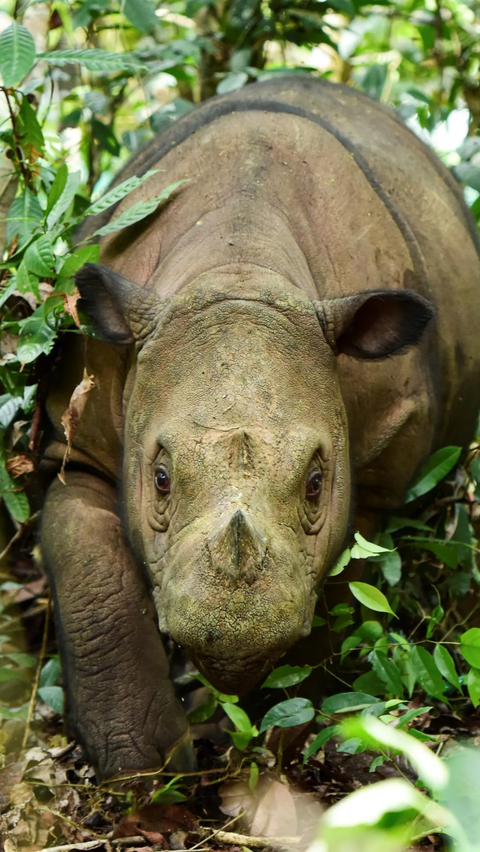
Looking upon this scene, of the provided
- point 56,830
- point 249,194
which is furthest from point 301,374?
point 56,830

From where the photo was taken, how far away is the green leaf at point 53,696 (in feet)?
13.8

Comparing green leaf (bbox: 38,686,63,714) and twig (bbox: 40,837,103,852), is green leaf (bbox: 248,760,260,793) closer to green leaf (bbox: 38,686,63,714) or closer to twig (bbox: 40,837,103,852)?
twig (bbox: 40,837,103,852)

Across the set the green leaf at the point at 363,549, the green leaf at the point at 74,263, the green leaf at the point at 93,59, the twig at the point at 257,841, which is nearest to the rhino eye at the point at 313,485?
the green leaf at the point at 363,549

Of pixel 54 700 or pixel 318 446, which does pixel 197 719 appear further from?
pixel 318 446

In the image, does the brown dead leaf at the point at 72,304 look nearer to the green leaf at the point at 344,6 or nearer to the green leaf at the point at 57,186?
the green leaf at the point at 57,186

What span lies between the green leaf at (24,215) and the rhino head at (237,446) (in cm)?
58

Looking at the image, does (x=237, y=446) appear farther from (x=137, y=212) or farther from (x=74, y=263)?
(x=137, y=212)

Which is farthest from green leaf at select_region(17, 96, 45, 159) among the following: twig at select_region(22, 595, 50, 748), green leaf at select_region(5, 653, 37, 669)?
green leaf at select_region(5, 653, 37, 669)

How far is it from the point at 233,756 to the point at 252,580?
1.35 meters

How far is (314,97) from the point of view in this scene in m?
5.04

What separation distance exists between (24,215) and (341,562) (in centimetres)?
177

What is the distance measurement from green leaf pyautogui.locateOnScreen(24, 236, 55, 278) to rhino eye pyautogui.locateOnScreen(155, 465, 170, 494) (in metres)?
0.88

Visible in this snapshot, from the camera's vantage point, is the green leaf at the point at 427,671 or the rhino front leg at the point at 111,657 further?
the rhino front leg at the point at 111,657

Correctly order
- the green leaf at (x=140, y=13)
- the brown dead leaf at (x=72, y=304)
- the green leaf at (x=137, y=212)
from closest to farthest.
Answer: the brown dead leaf at (x=72, y=304), the green leaf at (x=137, y=212), the green leaf at (x=140, y=13)
